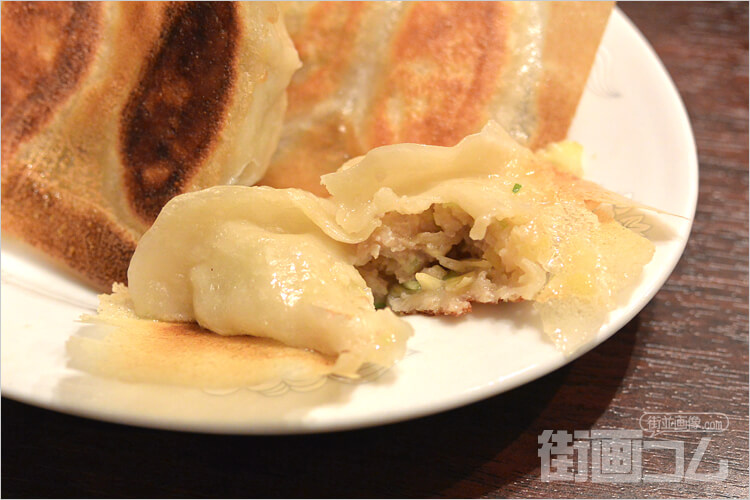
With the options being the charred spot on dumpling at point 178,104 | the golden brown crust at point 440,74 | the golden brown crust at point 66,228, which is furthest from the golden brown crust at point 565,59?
the golden brown crust at point 66,228

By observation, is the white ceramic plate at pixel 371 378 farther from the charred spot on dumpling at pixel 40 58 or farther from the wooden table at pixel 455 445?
the charred spot on dumpling at pixel 40 58

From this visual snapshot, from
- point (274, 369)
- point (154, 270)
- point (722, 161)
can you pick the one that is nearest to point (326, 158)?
point (154, 270)

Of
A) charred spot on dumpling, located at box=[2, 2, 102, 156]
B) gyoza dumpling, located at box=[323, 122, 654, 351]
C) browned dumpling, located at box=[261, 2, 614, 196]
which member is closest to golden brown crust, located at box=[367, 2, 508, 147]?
browned dumpling, located at box=[261, 2, 614, 196]

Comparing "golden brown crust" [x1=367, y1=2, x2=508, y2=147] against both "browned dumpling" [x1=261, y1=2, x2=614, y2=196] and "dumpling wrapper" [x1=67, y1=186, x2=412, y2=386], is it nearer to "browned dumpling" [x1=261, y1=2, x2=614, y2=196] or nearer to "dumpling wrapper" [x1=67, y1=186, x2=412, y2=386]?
"browned dumpling" [x1=261, y1=2, x2=614, y2=196]

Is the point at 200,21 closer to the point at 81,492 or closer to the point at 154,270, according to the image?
the point at 154,270

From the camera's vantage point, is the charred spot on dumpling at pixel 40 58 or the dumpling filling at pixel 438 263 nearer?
the dumpling filling at pixel 438 263

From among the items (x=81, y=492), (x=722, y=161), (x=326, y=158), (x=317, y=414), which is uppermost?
(x=722, y=161)
